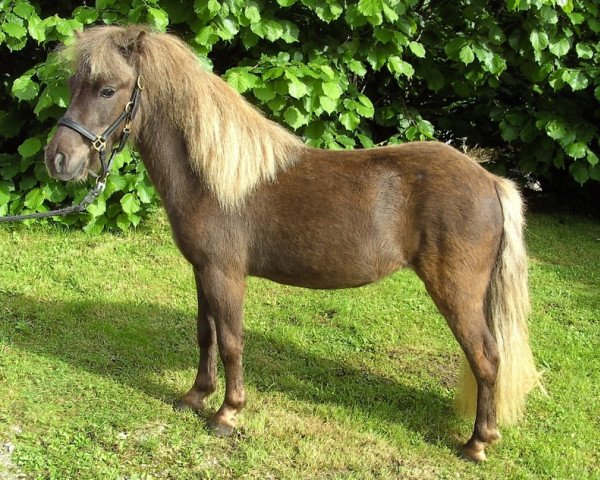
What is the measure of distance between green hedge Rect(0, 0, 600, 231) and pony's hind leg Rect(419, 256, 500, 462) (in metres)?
2.77

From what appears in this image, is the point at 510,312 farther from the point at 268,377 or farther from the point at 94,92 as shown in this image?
the point at 94,92

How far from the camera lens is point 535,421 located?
3668 millimetres

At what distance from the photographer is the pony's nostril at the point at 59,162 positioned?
299cm

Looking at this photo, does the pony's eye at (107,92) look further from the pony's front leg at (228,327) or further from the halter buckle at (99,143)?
the pony's front leg at (228,327)

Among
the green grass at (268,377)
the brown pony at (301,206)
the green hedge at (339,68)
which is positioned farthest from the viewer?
the green hedge at (339,68)

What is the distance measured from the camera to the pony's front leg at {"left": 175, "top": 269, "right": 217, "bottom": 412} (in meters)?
3.63

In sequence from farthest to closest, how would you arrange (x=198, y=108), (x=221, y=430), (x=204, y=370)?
(x=204, y=370) → (x=221, y=430) → (x=198, y=108)

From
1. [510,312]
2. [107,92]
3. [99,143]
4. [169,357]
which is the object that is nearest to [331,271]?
[510,312]

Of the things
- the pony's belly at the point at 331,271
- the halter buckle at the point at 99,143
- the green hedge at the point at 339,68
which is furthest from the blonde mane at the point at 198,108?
the green hedge at the point at 339,68

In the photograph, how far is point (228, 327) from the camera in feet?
10.8

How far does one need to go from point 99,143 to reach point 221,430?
1706mm

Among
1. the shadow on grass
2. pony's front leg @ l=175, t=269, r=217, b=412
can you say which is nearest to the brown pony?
pony's front leg @ l=175, t=269, r=217, b=412

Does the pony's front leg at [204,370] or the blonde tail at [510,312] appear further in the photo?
the pony's front leg at [204,370]

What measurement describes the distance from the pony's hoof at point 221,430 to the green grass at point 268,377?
0.08 m
